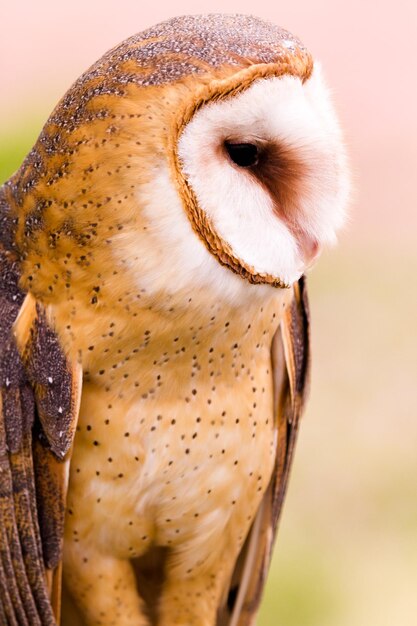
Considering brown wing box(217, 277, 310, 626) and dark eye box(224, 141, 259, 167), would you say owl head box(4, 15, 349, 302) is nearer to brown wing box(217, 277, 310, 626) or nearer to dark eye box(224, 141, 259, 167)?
dark eye box(224, 141, 259, 167)

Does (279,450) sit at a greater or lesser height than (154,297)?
lesser

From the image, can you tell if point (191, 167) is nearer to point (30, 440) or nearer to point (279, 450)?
point (30, 440)

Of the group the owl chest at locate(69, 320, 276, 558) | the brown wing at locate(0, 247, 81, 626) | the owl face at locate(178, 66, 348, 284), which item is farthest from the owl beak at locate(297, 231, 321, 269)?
the brown wing at locate(0, 247, 81, 626)

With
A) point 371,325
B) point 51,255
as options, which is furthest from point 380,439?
point 51,255

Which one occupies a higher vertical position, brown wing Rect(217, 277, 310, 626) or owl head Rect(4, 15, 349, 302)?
owl head Rect(4, 15, 349, 302)

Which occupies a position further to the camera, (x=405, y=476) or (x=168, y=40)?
(x=405, y=476)

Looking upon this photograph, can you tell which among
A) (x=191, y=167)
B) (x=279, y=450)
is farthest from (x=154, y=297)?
(x=279, y=450)

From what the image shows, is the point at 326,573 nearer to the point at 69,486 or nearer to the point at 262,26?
the point at 69,486
